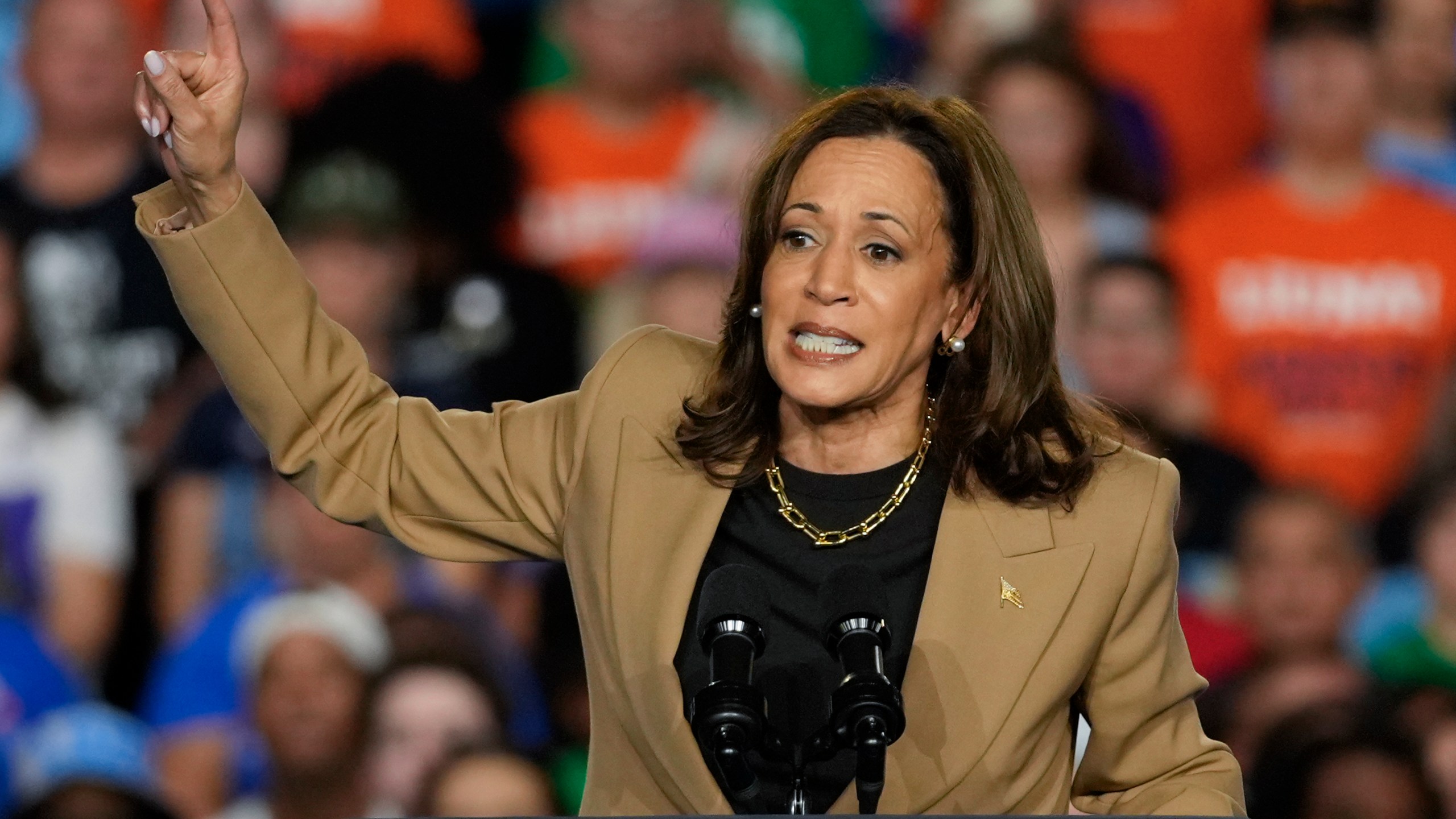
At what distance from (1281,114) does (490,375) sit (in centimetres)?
197

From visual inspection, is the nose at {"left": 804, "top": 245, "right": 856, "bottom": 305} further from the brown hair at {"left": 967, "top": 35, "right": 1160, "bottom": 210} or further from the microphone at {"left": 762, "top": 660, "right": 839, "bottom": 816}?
the brown hair at {"left": 967, "top": 35, "right": 1160, "bottom": 210}

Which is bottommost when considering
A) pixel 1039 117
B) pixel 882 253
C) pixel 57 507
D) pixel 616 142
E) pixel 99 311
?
pixel 57 507

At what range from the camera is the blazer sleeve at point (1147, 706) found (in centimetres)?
191

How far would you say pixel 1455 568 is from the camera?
434 centimetres

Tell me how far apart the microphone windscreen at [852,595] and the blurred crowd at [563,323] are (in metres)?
2.34

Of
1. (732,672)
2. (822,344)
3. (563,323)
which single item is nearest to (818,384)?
(822,344)

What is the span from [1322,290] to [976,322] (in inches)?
108

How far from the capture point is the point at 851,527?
2002mm

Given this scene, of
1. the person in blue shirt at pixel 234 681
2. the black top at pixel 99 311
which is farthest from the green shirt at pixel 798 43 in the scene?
the person in blue shirt at pixel 234 681

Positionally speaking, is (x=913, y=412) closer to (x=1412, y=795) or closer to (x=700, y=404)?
(x=700, y=404)

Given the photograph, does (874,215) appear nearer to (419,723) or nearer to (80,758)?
(419,723)

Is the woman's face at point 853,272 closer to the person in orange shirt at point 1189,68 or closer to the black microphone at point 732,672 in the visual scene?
the black microphone at point 732,672

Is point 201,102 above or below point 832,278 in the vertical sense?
above

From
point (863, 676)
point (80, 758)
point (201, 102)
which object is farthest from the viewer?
point (80, 758)
